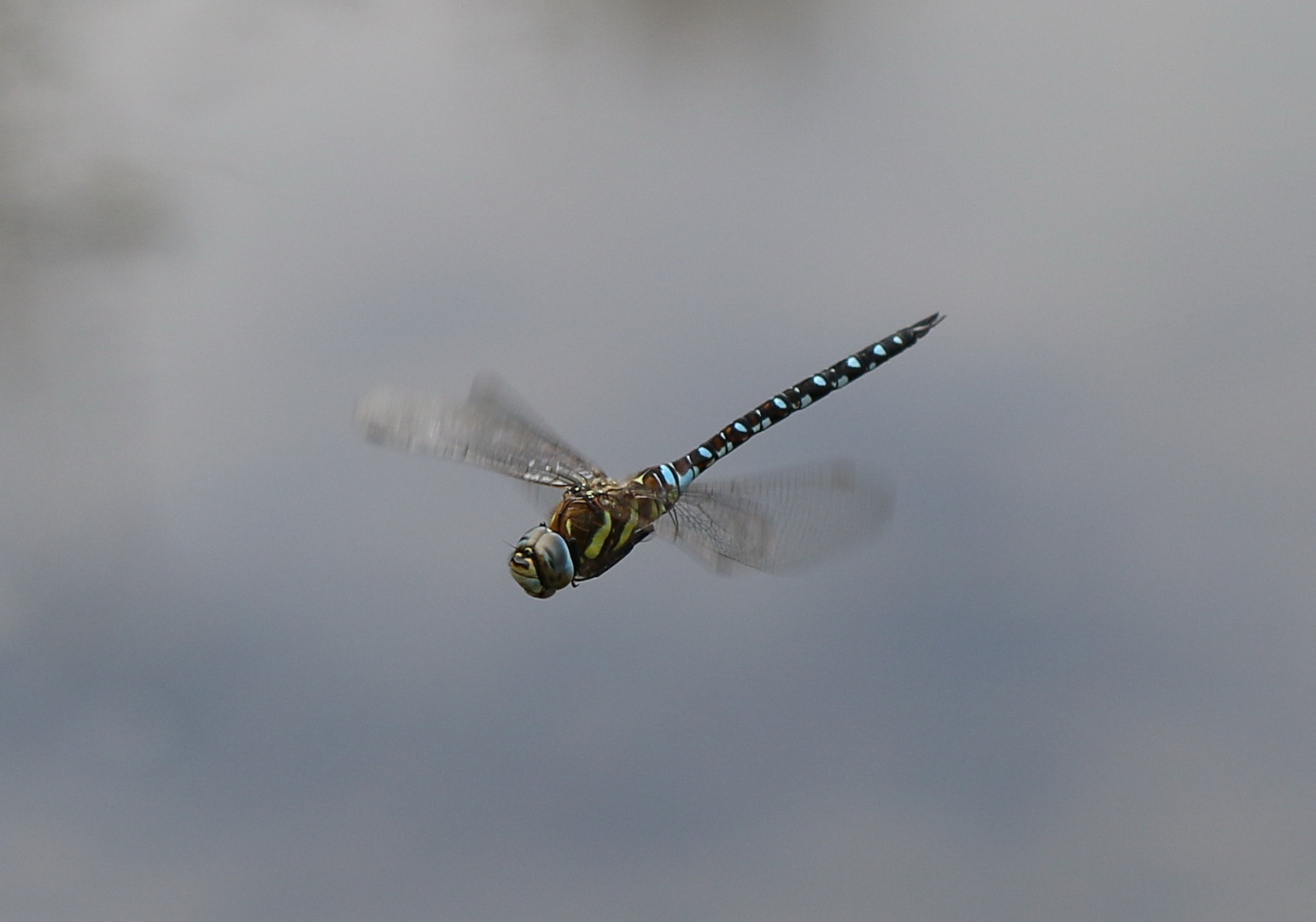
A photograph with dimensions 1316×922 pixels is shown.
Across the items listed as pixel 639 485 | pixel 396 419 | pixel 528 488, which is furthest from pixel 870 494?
pixel 396 419

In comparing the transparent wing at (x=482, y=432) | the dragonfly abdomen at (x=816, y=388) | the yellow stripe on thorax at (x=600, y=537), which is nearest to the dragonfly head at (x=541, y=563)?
the yellow stripe on thorax at (x=600, y=537)

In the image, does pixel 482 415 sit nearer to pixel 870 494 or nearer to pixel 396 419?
pixel 396 419

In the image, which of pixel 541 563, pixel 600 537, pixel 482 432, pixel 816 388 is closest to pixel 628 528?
pixel 600 537

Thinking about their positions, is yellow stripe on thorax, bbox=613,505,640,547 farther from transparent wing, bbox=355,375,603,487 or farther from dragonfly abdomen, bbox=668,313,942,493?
dragonfly abdomen, bbox=668,313,942,493

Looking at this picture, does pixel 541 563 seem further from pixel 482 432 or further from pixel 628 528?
pixel 482 432

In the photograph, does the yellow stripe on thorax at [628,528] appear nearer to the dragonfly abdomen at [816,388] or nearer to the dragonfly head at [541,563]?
the dragonfly head at [541,563]

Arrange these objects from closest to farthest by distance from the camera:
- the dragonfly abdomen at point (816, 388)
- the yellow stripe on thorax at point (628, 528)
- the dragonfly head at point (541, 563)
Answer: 1. the dragonfly head at point (541, 563)
2. the yellow stripe on thorax at point (628, 528)
3. the dragonfly abdomen at point (816, 388)
